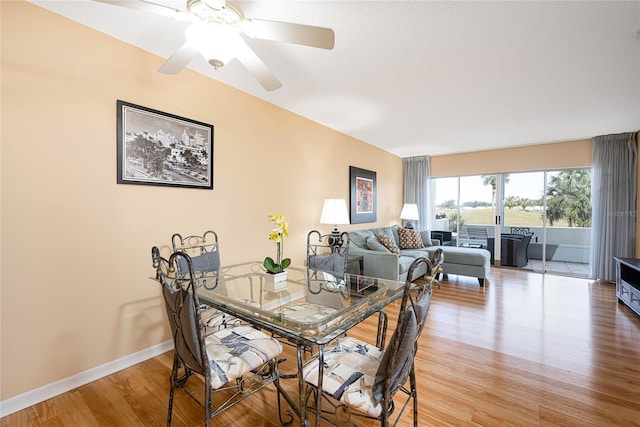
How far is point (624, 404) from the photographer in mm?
1698

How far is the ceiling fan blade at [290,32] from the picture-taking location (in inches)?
53.2

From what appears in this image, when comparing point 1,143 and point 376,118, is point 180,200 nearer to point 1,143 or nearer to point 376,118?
point 1,143

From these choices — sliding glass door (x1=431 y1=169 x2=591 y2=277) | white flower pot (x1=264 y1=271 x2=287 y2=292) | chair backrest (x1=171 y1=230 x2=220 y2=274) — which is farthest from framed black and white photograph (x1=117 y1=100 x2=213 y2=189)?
sliding glass door (x1=431 y1=169 x2=591 y2=277)

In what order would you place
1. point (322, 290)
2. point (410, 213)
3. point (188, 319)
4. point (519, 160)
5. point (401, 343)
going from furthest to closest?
1. point (410, 213)
2. point (519, 160)
3. point (322, 290)
4. point (188, 319)
5. point (401, 343)

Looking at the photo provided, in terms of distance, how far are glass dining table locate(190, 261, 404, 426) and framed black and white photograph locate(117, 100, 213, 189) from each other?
0.87 m

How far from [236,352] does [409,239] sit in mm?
4125

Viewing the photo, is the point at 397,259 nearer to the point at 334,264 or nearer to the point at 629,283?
the point at 334,264

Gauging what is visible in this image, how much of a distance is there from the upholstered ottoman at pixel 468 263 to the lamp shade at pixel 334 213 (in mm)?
2136

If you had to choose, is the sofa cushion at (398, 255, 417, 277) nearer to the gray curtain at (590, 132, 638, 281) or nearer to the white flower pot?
the white flower pot

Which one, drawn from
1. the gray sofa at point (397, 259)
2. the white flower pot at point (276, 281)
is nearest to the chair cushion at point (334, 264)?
the white flower pot at point (276, 281)

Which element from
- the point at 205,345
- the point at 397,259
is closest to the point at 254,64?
the point at 205,345

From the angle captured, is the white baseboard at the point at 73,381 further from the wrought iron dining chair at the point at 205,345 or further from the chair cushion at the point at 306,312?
the chair cushion at the point at 306,312

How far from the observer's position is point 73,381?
1834 millimetres

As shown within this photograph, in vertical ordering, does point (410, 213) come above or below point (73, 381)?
above
